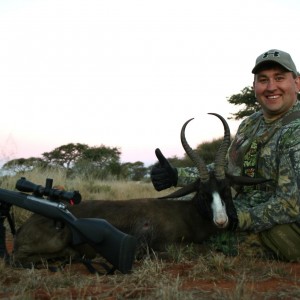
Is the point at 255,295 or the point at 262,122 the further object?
the point at 262,122

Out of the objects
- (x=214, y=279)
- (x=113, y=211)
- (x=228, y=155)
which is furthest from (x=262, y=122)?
(x=214, y=279)

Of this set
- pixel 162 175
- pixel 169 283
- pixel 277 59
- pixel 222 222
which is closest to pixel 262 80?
pixel 277 59

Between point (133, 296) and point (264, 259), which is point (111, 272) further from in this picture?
point (264, 259)

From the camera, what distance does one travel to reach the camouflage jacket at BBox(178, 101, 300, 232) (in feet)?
15.2

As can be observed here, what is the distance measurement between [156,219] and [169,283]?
172 centimetres

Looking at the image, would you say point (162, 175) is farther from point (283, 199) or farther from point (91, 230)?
point (91, 230)

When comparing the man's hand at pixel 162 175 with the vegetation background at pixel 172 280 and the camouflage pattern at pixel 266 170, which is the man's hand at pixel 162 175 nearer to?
the camouflage pattern at pixel 266 170

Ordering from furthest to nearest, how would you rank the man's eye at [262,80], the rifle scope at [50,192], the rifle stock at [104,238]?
the man's eye at [262,80] < the rifle scope at [50,192] < the rifle stock at [104,238]

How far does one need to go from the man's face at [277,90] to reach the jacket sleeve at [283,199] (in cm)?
48

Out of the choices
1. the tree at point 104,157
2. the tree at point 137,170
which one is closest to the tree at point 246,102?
the tree at point 104,157

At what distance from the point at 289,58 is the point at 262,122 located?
84 cm

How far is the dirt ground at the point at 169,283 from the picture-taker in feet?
9.96

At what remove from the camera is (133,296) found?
3082 millimetres

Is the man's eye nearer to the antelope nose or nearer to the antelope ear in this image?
the antelope ear
